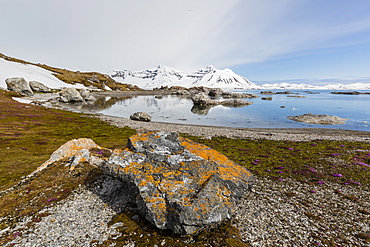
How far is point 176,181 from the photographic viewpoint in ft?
39.3

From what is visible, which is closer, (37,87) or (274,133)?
(274,133)

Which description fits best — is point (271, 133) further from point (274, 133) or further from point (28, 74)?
point (28, 74)

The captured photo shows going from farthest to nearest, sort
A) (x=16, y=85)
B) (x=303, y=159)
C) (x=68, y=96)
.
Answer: (x=68, y=96), (x=16, y=85), (x=303, y=159)

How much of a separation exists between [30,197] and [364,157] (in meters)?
41.4

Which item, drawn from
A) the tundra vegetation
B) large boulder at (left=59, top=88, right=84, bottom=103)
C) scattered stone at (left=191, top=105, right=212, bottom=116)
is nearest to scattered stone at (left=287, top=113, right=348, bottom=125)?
the tundra vegetation

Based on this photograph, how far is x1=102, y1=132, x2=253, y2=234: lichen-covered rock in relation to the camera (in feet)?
33.9

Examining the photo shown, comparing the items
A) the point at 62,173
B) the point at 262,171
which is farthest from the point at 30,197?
the point at 262,171

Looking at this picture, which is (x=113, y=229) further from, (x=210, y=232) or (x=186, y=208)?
(x=210, y=232)

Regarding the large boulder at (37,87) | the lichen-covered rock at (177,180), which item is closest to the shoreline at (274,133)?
the lichen-covered rock at (177,180)

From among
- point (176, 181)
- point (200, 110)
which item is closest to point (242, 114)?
point (200, 110)

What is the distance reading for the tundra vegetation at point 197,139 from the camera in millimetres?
10497

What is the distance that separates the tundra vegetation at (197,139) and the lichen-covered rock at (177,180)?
1.12 m

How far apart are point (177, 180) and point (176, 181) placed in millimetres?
123

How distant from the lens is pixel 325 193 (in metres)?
16.2
